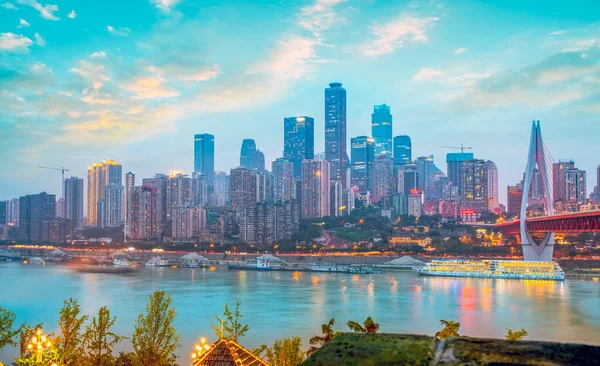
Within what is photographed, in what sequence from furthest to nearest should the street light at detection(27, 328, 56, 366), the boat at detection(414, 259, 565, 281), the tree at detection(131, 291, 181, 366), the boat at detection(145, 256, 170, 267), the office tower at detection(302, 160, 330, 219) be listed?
1. the office tower at detection(302, 160, 330, 219)
2. the boat at detection(145, 256, 170, 267)
3. the boat at detection(414, 259, 565, 281)
4. the tree at detection(131, 291, 181, 366)
5. the street light at detection(27, 328, 56, 366)

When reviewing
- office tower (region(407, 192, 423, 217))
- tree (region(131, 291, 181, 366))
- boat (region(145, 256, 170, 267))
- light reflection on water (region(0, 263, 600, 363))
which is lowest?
boat (region(145, 256, 170, 267))

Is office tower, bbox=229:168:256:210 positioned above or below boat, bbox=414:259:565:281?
above

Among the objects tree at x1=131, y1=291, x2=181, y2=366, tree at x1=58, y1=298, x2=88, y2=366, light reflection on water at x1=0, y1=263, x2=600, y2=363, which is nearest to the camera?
tree at x1=58, y1=298, x2=88, y2=366

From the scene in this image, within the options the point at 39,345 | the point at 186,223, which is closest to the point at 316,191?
the point at 186,223

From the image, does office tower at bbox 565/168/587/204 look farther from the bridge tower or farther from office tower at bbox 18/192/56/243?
office tower at bbox 18/192/56/243

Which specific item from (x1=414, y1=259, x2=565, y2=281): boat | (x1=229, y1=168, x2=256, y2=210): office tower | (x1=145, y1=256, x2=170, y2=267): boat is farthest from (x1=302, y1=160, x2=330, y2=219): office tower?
(x1=414, y1=259, x2=565, y2=281): boat

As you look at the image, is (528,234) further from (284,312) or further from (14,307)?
(14,307)

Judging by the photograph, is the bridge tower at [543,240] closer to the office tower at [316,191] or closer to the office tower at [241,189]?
the office tower at [241,189]
